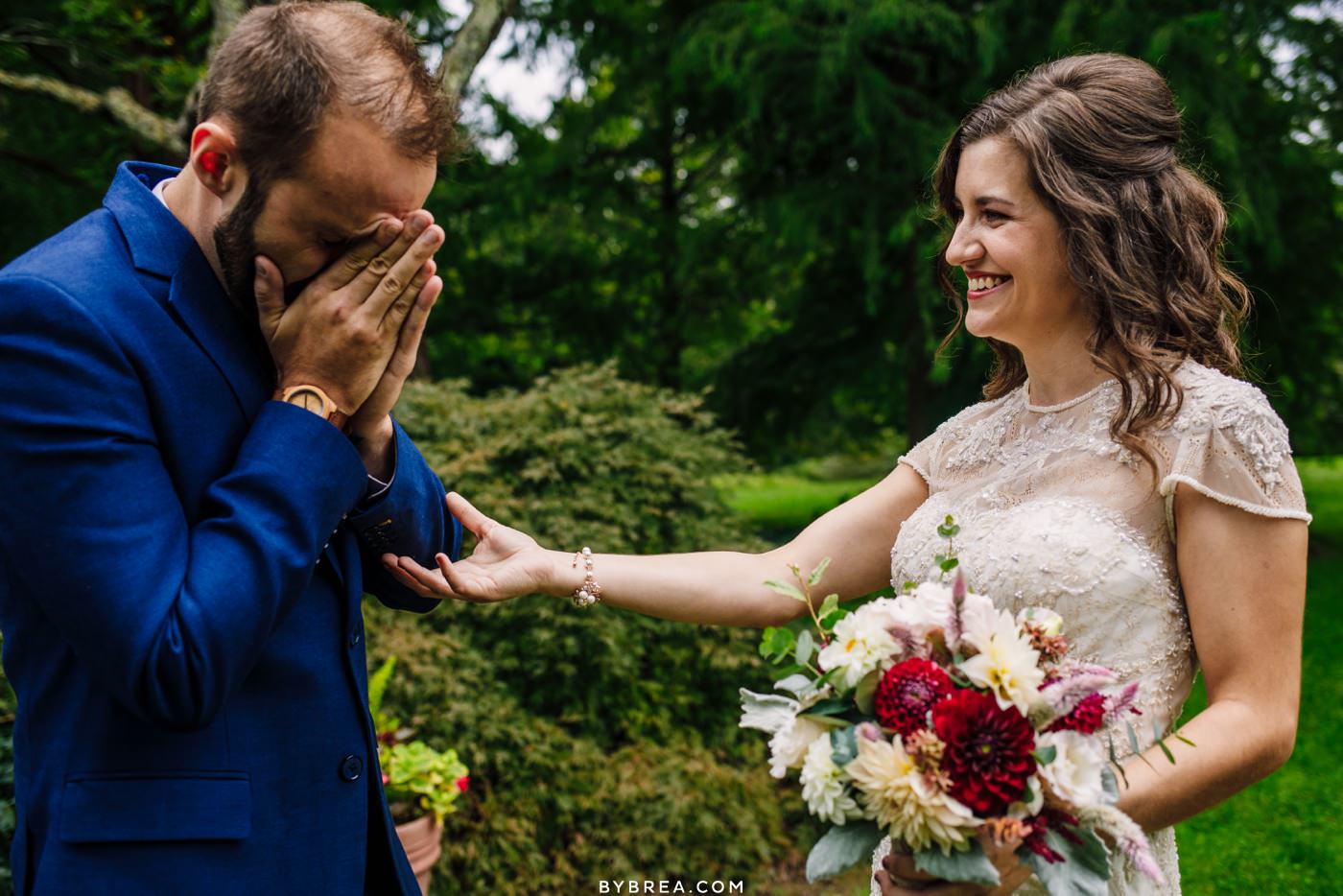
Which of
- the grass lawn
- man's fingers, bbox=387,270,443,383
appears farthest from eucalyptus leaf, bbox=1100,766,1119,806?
the grass lawn

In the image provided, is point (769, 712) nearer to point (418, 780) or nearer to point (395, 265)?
point (395, 265)

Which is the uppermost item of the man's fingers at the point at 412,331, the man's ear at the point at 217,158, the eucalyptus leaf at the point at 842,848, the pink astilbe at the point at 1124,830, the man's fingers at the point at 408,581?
the man's ear at the point at 217,158

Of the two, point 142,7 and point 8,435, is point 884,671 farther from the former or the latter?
point 142,7

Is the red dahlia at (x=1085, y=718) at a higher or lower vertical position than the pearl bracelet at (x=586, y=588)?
higher

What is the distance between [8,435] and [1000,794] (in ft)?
4.76

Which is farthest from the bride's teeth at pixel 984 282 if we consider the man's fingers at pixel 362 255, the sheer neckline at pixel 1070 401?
the man's fingers at pixel 362 255

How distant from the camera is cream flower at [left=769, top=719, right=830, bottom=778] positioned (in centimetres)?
166

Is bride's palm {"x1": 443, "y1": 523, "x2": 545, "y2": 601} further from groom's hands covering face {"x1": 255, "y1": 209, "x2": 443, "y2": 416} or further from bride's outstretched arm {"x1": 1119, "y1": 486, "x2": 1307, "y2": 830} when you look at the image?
bride's outstretched arm {"x1": 1119, "y1": 486, "x2": 1307, "y2": 830}

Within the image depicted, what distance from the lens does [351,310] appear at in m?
1.67

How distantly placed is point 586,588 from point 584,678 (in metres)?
2.91

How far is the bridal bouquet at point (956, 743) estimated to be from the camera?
1514 millimetres

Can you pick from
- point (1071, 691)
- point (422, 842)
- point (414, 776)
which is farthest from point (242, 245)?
point (422, 842)

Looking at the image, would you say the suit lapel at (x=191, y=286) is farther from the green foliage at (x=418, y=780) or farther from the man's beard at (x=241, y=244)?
the green foliage at (x=418, y=780)

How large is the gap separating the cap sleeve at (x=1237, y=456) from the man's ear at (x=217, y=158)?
5.90 ft
